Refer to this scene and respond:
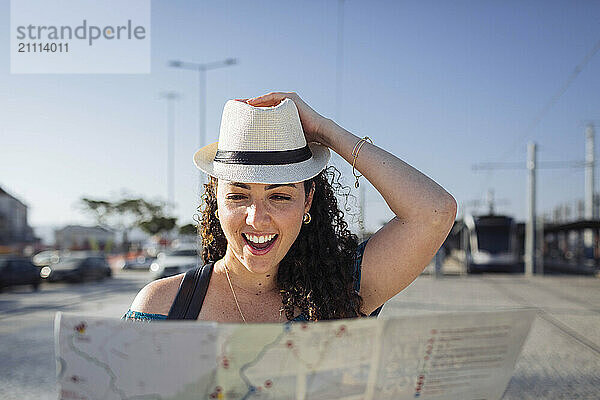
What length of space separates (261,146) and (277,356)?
31.0 inches

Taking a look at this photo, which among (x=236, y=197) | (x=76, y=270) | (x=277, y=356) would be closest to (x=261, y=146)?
(x=236, y=197)

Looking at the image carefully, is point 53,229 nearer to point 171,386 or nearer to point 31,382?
point 31,382

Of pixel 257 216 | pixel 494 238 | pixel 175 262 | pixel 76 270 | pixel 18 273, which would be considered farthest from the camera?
pixel 494 238

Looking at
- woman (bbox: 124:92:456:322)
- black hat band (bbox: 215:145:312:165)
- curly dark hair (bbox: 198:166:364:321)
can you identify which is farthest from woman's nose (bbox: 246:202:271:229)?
curly dark hair (bbox: 198:166:364:321)

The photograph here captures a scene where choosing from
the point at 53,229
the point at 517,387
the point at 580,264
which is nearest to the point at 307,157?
the point at 517,387

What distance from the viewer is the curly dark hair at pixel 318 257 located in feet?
5.71

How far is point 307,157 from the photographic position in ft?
5.81

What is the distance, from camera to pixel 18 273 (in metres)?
19.5

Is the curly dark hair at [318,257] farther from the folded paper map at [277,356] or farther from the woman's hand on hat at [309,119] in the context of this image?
the folded paper map at [277,356]

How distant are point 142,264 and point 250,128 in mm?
35977

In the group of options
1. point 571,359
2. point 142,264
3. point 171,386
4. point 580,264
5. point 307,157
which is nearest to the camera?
point 171,386

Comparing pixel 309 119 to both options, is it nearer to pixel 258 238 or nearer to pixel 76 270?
pixel 258 238

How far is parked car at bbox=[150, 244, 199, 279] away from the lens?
68.4 ft

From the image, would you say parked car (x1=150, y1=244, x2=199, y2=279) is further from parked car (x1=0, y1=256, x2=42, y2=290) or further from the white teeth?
the white teeth
